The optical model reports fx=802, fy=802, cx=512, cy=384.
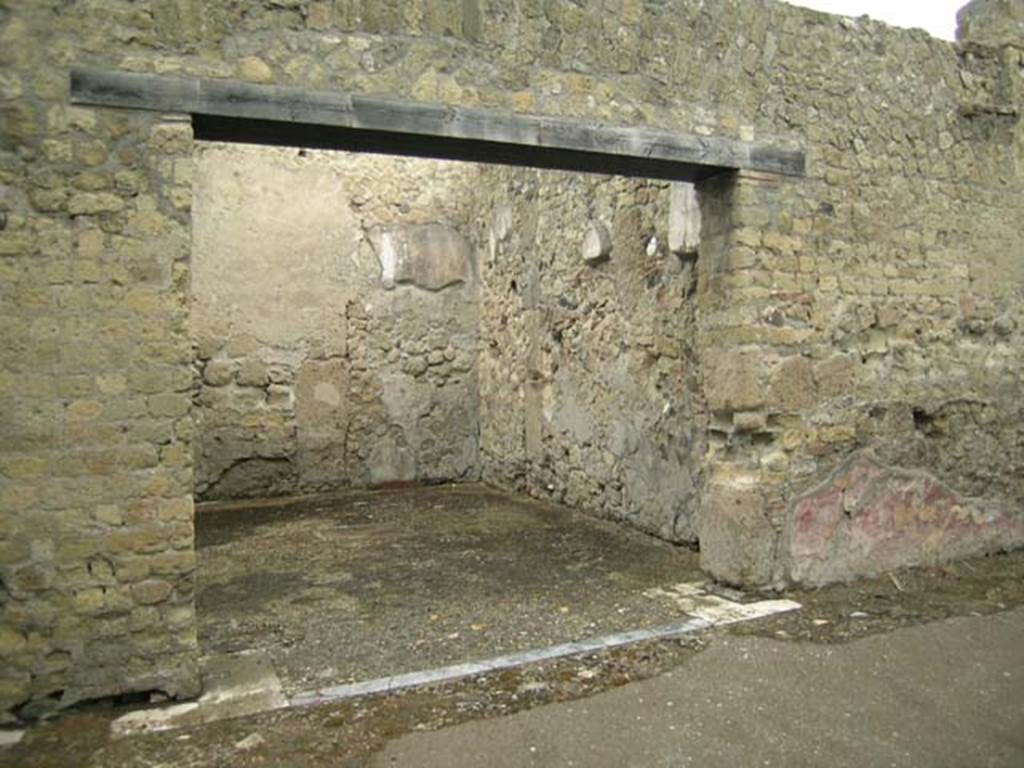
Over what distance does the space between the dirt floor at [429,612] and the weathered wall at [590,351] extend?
0.41 m

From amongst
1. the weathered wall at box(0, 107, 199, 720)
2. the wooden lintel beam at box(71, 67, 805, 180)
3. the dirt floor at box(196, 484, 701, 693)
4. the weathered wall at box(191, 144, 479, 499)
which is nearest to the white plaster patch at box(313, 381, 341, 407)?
the weathered wall at box(191, 144, 479, 499)

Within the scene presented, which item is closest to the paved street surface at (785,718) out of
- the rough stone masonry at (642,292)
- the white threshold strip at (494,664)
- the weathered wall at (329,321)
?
the white threshold strip at (494,664)

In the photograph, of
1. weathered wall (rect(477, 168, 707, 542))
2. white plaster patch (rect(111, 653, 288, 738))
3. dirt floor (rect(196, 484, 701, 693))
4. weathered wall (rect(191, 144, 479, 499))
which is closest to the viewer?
white plaster patch (rect(111, 653, 288, 738))

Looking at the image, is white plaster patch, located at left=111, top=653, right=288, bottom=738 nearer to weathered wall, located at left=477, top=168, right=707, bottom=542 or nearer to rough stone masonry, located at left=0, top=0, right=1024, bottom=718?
rough stone masonry, located at left=0, top=0, right=1024, bottom=718

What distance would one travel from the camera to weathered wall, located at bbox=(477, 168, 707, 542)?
5320mm

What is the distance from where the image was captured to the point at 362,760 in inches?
102

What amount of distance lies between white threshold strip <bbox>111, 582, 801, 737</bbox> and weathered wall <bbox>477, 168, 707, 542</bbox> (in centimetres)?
119

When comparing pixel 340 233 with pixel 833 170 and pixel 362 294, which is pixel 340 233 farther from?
pixel 833 170

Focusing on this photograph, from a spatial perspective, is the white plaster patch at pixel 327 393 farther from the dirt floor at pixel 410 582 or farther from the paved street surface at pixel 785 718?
the paved street surface at pixel 785 718

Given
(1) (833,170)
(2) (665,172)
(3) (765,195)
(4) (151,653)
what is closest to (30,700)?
(4) (151,653)

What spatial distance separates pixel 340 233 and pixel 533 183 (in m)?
2.02

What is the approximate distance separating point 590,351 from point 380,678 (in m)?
3.65

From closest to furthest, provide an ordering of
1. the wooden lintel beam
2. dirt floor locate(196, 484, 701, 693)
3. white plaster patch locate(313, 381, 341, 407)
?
the wooden lintel beam, dirt floor locate(196, 484, 701, 693), white plaster patch locate(313, 381, 341, 407)

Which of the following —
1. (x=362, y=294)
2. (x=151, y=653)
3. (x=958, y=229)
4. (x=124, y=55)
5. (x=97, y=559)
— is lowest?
(x=151, y=653)
